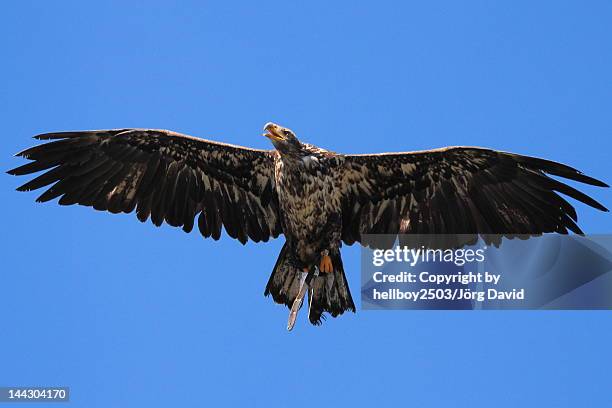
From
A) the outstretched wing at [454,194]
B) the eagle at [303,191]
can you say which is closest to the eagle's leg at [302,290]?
the eagle at [303,191]

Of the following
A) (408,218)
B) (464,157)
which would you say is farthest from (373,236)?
(464,157)

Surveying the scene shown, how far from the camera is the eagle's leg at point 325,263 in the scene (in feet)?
55.5

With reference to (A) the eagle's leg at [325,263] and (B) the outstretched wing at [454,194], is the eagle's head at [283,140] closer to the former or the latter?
(B) the outstretched wing at [454,194]

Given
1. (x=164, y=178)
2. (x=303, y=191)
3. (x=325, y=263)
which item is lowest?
(x=325, y=263)

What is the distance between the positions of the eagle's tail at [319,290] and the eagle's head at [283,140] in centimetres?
131

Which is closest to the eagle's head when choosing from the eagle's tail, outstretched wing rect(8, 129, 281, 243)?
outstretched wing rect(8, 129, 281, 243)

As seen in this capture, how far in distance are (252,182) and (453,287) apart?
308 cm

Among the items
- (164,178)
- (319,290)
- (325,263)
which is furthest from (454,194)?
(164,178)

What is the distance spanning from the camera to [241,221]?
696 inches

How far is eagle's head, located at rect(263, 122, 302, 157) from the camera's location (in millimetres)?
16516

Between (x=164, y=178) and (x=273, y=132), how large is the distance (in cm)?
195

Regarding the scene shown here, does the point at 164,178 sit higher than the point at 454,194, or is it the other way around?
the point at 164,178

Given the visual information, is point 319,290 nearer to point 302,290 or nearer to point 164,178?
point 302,290

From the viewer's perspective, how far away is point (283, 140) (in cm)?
1652
